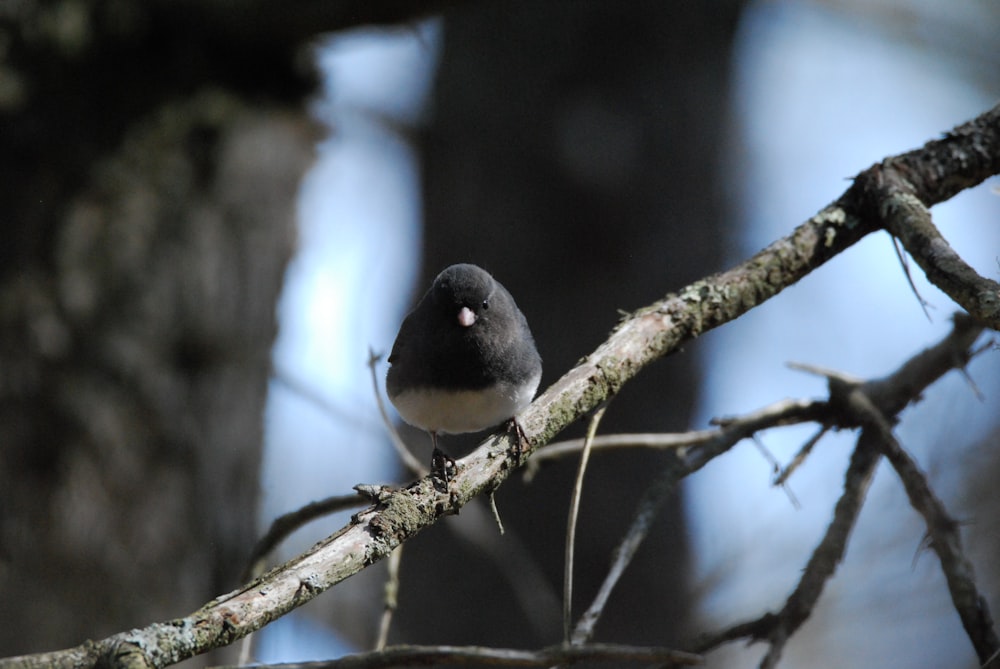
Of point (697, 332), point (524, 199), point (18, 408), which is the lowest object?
point (697, 332)

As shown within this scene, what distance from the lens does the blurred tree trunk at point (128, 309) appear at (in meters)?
2.87

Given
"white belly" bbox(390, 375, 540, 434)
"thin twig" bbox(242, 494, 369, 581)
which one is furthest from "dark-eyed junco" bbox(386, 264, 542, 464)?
"thin twig" bbox(242, 494, 369, 581)

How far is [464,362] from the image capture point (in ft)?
7.68

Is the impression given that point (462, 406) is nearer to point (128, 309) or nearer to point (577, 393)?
point (577, 393)

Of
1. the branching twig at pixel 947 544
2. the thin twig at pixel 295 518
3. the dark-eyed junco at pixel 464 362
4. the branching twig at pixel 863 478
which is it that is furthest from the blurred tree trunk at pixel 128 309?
the branching twig at pixel 947 544

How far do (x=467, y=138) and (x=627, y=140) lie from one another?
0.79m

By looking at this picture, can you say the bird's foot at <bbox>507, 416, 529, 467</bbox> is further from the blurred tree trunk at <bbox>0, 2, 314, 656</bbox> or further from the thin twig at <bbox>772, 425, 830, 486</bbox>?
the blurred tree trunk at <bbox>0, 2, 314, 656</bbox>

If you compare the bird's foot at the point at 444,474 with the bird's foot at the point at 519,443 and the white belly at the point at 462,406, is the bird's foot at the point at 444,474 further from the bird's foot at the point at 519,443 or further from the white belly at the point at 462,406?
the white belly at the point at 462,406

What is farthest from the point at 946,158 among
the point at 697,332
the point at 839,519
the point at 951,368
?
the point at 839,519

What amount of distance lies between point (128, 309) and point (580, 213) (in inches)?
78.3

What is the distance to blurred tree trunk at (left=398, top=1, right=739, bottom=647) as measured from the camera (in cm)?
369

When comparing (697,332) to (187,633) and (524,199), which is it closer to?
(187,633)

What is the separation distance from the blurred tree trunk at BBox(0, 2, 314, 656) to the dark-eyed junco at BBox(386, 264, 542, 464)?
1053 mm

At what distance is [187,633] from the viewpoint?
1.12 metres
